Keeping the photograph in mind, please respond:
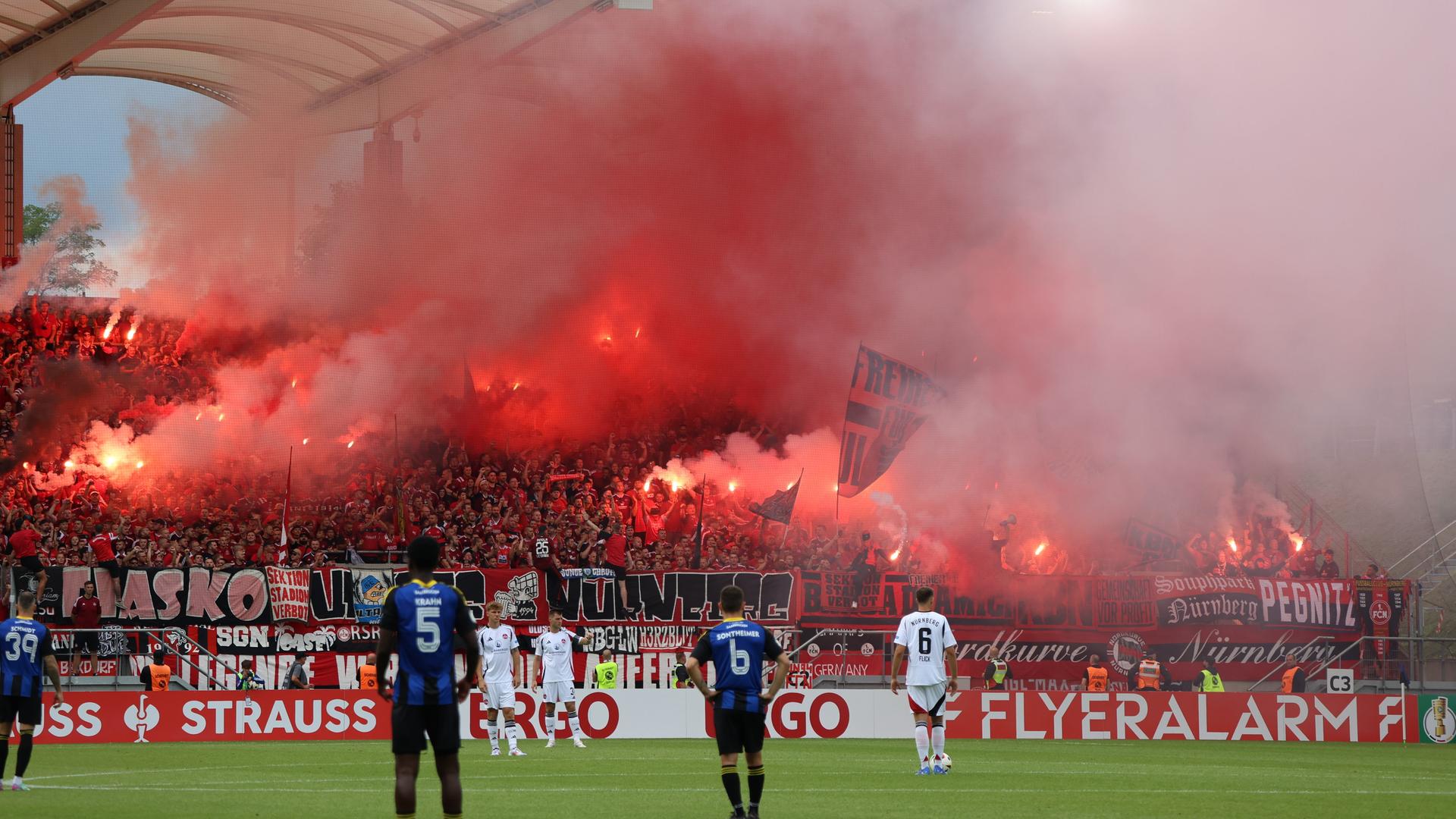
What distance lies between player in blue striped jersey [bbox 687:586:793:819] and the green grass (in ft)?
3.62

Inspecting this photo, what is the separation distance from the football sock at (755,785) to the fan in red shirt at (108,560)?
1899 cm

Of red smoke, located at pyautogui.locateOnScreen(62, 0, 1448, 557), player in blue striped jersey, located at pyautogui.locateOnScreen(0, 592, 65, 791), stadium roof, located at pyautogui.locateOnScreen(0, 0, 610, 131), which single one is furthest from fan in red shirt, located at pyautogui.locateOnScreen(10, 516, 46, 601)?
stadium roof, located at pyautogui.locateOnScreen(0, 0, 610, 131)

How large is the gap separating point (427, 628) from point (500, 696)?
38.3 feet

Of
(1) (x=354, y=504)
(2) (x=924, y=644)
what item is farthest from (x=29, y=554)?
(2) (x=924, y=644)

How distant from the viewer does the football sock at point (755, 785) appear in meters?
11.9

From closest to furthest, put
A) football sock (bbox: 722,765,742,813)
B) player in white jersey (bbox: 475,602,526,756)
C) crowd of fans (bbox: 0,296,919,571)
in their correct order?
football sock (bbox: 722,765,742,813) < player in white jersey (bbox: 475,602,526,756) < crowd of fans (bbox: 0,296,919,571)

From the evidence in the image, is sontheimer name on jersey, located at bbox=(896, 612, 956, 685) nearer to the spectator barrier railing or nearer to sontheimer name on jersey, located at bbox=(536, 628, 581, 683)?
sontheimer name on jersey, located at bbox=(536, 628, 581, 683)

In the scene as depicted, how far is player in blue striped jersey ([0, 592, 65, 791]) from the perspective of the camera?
15258mm

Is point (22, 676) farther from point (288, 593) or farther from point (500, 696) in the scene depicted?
point (288, 593)

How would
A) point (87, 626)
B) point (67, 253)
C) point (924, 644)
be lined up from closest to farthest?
point (924, 644), point (87, 626), point (67, 253)

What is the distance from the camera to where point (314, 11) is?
39.1m

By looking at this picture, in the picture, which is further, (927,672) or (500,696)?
(500,696)

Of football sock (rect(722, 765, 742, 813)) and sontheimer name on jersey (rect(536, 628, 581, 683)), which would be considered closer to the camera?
football sock (rect(722, 765, 742, 813))

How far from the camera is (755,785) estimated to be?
12.0 meters
